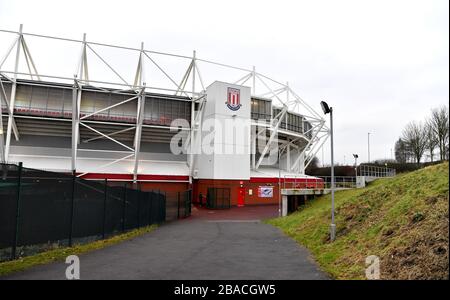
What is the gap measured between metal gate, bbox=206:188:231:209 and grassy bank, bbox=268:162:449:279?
19761 millimetres

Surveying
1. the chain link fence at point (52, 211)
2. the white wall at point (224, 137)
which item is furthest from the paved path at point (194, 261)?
the white wall at point (224, 137)

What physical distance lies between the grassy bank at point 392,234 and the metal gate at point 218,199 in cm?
1976

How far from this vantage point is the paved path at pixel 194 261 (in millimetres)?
7297

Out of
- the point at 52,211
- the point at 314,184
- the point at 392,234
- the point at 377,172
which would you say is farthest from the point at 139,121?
the point at 392,234

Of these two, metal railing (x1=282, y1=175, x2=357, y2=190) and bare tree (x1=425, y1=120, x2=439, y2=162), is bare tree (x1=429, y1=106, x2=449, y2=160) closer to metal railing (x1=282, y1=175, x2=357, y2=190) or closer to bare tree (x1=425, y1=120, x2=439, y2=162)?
bare tree (x1=425, y1=120, x2=439, y2=162)

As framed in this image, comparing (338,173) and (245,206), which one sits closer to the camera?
(245,206)

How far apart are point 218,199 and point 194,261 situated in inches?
956

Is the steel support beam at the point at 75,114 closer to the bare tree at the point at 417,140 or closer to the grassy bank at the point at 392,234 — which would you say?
the grassy bank at the point at 392,234

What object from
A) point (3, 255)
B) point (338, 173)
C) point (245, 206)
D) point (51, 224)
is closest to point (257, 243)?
point (51, 224)

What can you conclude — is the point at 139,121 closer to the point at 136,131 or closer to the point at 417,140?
the point at 136,131
